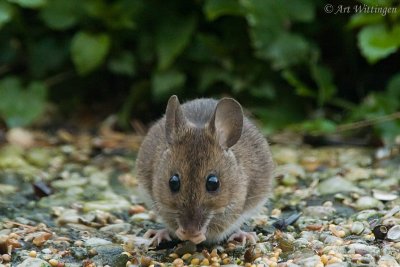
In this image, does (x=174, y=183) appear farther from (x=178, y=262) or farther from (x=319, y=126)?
(x=319, y=126)

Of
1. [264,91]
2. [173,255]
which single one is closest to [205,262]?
[173,255]

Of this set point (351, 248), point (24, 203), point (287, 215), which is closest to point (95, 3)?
point (24, 203)

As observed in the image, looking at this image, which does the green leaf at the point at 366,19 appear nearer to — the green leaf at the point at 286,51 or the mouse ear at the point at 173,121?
the green leaf at the point at 286,51

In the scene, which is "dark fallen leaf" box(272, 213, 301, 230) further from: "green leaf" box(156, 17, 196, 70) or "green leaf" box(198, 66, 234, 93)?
"green leaf" box(156, 17, 196, 70)

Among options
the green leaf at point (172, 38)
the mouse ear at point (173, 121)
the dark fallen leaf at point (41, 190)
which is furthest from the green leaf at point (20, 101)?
the mouse ear at point (173, 121)

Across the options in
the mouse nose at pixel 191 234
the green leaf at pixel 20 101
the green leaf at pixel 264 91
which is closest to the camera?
the mouse nose at pixel 191 234

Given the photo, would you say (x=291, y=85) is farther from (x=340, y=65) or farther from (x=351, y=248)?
(x=351, y=248)
